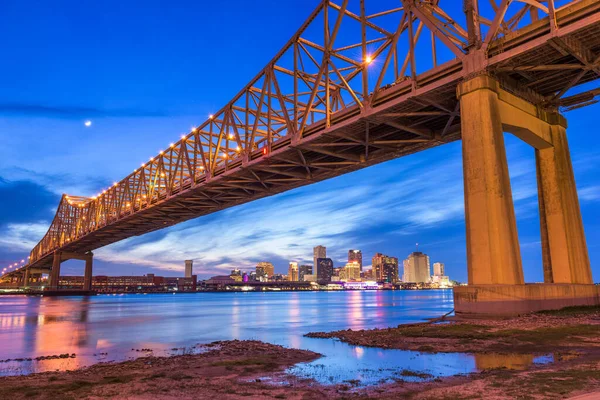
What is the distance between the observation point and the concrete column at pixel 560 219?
92.8ft

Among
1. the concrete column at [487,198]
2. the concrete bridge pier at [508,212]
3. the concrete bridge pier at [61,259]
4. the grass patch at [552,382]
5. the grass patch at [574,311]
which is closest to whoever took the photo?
the grass patch at [552,382]

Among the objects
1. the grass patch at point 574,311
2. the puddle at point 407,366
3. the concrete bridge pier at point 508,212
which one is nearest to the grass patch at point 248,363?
the puddle at point 407,366

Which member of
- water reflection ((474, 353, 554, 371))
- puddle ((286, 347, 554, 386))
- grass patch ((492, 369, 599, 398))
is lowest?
puddle ((286, 347, 554, 386))

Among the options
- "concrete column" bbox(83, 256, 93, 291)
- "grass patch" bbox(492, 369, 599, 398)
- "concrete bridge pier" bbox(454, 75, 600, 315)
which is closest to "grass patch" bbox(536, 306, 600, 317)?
"concrete bridge pier" bbox(454, 75, 600, 315)

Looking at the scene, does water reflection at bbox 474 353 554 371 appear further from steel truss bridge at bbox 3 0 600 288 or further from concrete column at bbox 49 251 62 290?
concrete column at bbox 49 251 62 290

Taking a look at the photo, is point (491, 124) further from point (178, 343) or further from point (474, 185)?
point (178, 343)

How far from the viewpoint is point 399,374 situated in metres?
12.0

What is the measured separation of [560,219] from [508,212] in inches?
326

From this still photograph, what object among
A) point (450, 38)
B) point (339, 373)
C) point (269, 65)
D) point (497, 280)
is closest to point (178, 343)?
point (339, 373)

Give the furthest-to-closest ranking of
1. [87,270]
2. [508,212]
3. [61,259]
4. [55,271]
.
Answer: [61,259] < [87,270] < [55,271] < [508,212]

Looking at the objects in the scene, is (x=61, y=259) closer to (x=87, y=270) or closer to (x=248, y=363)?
(x=87, y=270)

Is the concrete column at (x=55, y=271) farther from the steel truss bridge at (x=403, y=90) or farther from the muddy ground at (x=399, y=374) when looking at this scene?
the muddy ground at (x=399, y=374)

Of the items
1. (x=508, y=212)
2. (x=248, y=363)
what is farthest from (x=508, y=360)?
(x=508, y=212)

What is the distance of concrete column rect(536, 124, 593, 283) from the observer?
92.8 ft
